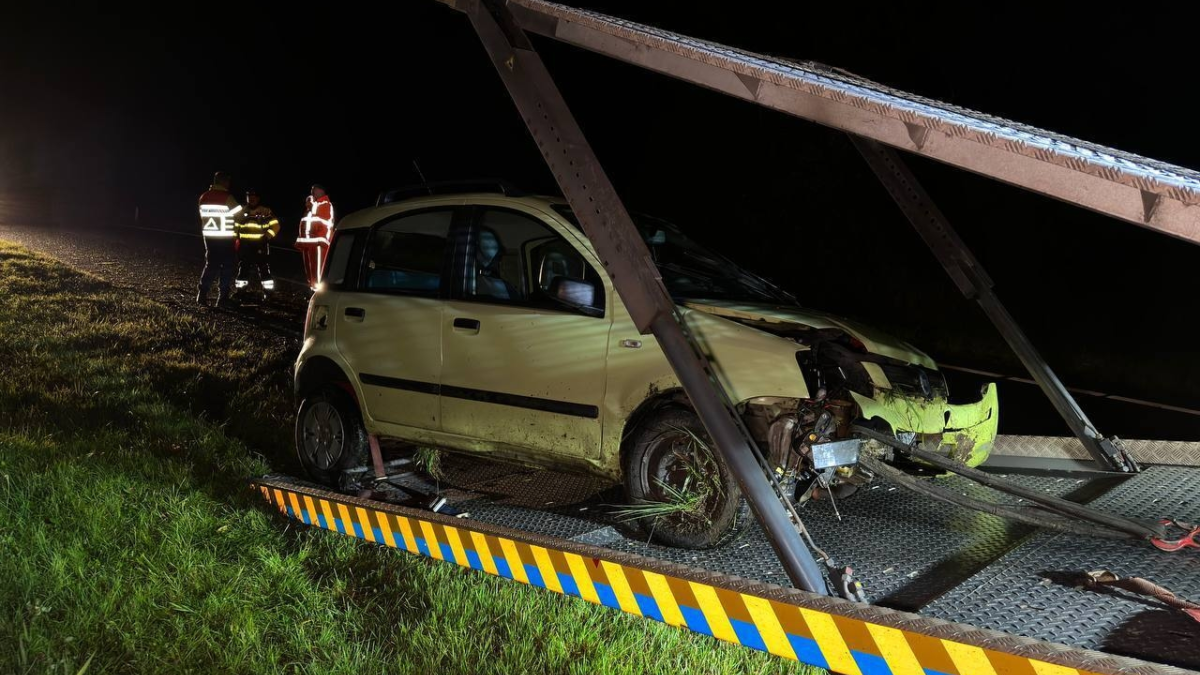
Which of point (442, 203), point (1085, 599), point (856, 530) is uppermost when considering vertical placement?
point (442, 203)

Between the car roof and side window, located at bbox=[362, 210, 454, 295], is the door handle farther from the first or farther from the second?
the car roof

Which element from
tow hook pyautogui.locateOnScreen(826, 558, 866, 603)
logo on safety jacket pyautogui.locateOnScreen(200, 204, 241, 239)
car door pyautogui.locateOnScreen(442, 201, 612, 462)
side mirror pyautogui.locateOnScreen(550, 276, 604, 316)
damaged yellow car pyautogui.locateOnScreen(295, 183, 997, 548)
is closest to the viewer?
tow hook pyautogui.locateOnScreen(826, 558, 866, 603)

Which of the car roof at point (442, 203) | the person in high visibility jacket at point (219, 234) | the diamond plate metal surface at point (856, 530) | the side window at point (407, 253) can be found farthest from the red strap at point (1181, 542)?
the person in high visibility jacket at point (219, 234)

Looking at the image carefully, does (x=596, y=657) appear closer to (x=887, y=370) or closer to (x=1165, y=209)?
(x=887, y=370)

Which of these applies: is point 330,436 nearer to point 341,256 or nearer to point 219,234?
point 341,256

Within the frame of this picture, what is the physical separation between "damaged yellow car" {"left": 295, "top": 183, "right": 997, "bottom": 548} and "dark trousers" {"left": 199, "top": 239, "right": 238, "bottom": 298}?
7634 millimetres

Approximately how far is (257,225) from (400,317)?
8.65 metres

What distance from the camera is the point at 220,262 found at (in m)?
12.5

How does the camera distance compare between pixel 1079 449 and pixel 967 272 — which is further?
pixel 1079 449

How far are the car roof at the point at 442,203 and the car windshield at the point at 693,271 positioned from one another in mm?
116

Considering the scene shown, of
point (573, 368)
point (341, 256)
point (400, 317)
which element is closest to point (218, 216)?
point (341, 256)

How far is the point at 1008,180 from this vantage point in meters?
2.17

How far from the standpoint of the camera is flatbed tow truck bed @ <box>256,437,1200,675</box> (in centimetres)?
261

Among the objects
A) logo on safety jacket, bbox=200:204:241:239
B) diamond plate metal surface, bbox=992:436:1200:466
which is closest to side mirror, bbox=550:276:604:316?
diamond plate metal surface, bbox=992:436:1200:466
